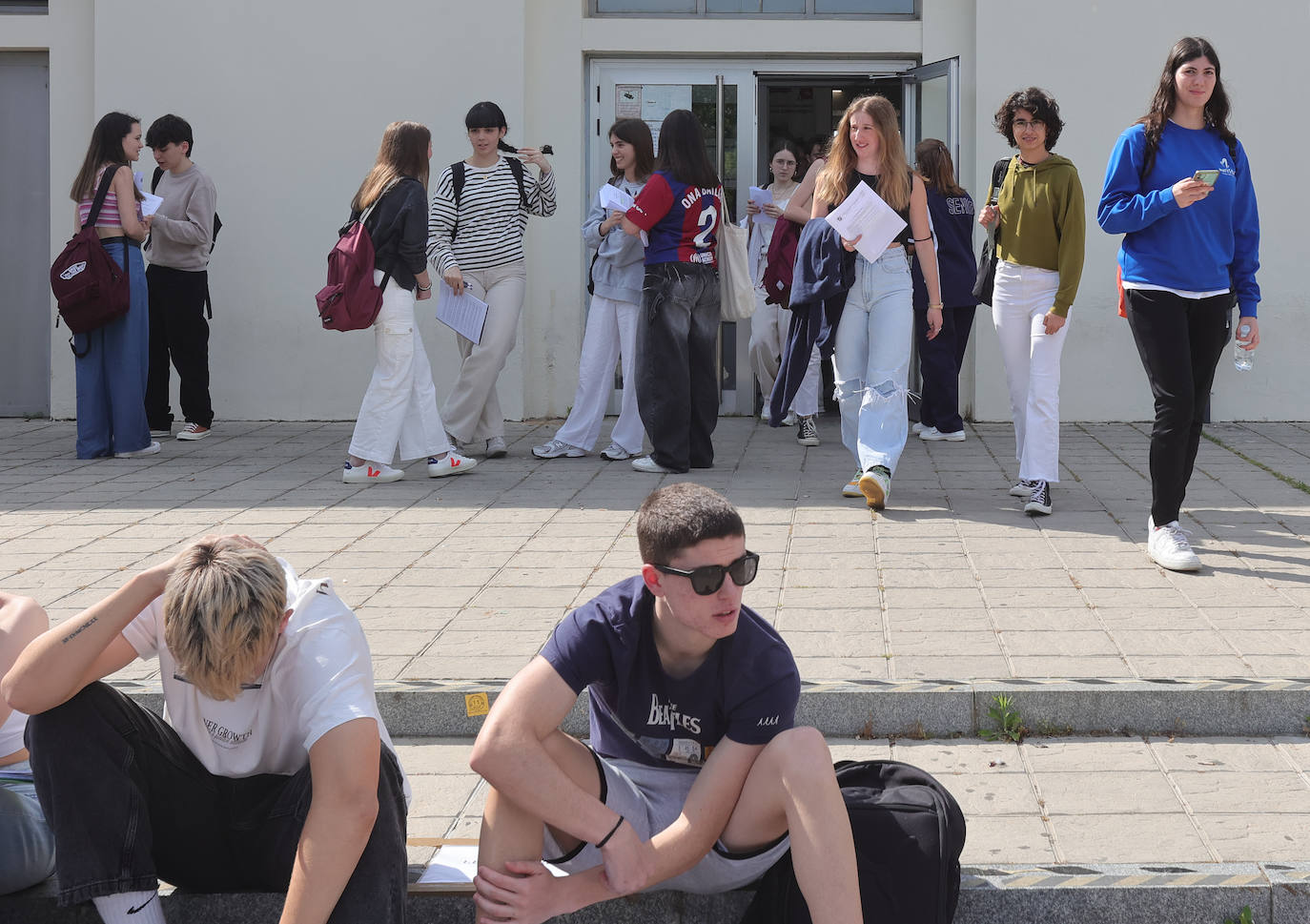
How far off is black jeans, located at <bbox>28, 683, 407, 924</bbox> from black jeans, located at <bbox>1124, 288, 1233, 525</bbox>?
12.6ft

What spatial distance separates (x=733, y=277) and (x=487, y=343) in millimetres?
1542

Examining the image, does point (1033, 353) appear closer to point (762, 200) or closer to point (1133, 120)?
point (762, 200)

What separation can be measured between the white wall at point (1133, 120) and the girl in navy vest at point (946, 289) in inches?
38.1

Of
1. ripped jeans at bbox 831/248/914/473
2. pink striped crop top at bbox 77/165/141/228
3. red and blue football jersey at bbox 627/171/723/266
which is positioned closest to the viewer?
ripped jeans at bbox 831/248/914/473

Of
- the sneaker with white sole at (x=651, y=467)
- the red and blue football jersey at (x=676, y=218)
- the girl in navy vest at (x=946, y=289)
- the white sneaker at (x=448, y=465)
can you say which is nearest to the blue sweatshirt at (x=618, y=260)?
the red and blue football jersey at (x=676, y=218)

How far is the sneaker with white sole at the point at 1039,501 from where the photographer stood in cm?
692

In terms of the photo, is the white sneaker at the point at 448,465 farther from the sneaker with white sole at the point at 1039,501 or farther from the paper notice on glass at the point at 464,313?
the sneaker with white sole at the point at 1039,501

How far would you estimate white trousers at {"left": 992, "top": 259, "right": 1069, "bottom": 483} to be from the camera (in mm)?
6977

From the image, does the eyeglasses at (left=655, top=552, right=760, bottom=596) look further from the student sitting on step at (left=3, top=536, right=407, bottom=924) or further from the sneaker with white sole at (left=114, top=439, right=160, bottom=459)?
the sneaker with white sole at (left=114, top=439, right=160, bottom=459)

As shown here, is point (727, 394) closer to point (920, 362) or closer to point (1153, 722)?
point (920, 362)

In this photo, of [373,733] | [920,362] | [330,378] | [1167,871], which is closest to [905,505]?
[920,362]

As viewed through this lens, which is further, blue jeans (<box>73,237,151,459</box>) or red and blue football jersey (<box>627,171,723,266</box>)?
blue jeans (<box>73,237,151,459</box>)

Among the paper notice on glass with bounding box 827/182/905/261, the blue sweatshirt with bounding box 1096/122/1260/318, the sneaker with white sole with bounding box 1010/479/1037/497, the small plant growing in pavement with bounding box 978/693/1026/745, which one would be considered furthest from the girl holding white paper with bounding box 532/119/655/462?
the small plant growing in pavement with bounding box 978/693/1026/745

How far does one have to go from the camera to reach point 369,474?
8258 mm
